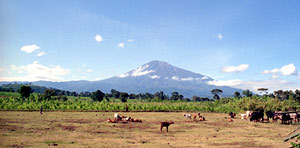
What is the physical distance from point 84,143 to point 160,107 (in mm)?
35861

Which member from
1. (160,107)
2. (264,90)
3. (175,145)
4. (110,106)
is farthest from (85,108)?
(264,90)

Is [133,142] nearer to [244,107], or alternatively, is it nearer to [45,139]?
[45,139]

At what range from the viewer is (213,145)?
15.0m

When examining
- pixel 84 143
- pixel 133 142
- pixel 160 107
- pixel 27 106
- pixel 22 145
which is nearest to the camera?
pixel 22 145

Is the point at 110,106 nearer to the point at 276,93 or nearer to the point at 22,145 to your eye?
the point at 22,145

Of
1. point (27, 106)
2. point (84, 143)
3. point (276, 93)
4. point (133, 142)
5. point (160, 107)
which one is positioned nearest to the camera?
point (84, 143)

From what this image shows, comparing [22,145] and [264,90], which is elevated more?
[264,90]

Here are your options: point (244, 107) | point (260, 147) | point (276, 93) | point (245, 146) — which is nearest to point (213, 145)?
point (245, 146)

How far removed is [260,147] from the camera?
1473 centimetres

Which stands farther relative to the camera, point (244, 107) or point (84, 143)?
point (244, 107)

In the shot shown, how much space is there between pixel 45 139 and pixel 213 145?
1105cm

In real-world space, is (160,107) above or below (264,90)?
below

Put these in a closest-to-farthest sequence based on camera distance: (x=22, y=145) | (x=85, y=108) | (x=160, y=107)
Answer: (x=22, y=145) → (x=85, y=108) → (x=160, y=107)

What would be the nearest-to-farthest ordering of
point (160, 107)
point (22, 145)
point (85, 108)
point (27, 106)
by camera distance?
point (22, 145) < point (27, 106) < point (85, 108) < point (160, 107)
